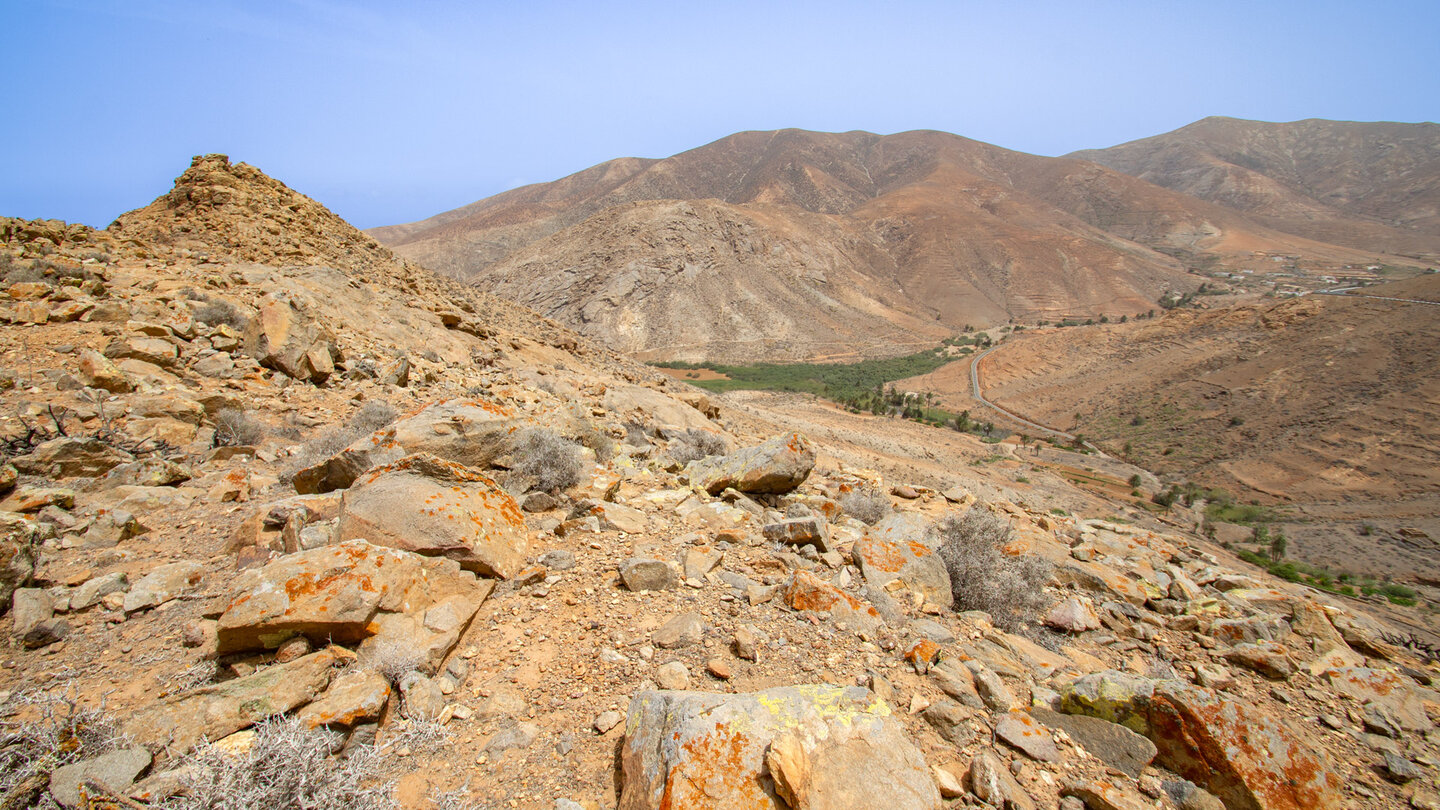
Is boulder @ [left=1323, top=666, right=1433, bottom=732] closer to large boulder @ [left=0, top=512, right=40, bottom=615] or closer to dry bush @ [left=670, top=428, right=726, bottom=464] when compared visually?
dry bush @ [left=670, top=428, right=726, bottom=464]

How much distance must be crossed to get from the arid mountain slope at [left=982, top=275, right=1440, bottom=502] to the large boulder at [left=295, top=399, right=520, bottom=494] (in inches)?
1308

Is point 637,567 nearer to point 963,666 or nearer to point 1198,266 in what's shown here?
point 963,666

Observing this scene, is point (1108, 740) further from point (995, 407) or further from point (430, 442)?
point (995, 407)

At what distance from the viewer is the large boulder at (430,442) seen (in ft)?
16.6

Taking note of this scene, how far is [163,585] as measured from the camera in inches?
145

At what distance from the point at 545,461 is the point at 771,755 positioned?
4161 mm

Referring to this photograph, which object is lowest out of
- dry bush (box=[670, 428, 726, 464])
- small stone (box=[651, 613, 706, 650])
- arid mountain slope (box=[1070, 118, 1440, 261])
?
dry bush (box=[670, 428, 726, 464])

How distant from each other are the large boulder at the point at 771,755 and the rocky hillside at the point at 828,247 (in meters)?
54.3

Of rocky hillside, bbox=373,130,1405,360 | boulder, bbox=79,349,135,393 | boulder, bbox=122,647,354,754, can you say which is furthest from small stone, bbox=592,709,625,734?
rocky hillside, bbox=373,130,1405,360

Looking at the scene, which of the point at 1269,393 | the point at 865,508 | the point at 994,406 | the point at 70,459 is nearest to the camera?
the point at 70,459

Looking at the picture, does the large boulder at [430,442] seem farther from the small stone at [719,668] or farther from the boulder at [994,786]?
the boulder at [994,786]

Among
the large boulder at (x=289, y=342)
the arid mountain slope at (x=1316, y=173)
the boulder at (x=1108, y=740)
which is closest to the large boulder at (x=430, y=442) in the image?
the large boulder at (x=289, y=342)

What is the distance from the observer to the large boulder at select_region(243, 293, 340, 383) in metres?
8.09

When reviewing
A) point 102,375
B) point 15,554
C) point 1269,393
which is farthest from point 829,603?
point 1269,393
